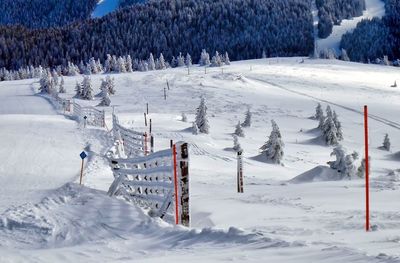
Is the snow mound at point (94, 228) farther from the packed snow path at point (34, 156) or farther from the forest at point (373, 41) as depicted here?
the forest at point (373, 41)

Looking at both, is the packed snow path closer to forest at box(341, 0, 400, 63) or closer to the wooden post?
the wooden post

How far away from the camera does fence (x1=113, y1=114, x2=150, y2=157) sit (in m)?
18.0

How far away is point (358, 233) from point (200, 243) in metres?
2.24

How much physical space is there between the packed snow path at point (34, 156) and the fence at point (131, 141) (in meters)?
1.65

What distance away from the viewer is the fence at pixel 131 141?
18.0 m

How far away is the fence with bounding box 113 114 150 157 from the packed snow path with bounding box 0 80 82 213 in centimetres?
165

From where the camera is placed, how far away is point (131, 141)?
1973 cm

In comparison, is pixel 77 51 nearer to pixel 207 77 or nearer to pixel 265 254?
pixel 207 77

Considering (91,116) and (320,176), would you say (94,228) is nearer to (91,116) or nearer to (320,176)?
(320,176)

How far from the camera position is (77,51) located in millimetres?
174500

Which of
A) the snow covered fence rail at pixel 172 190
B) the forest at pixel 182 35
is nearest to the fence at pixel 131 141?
the snow covered fence rail at pixel 172 190

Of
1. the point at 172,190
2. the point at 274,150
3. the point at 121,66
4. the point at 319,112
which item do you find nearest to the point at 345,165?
the point at 274,150

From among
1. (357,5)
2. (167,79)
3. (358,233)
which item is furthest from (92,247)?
(357,5)

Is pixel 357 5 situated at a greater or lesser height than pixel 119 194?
greater
